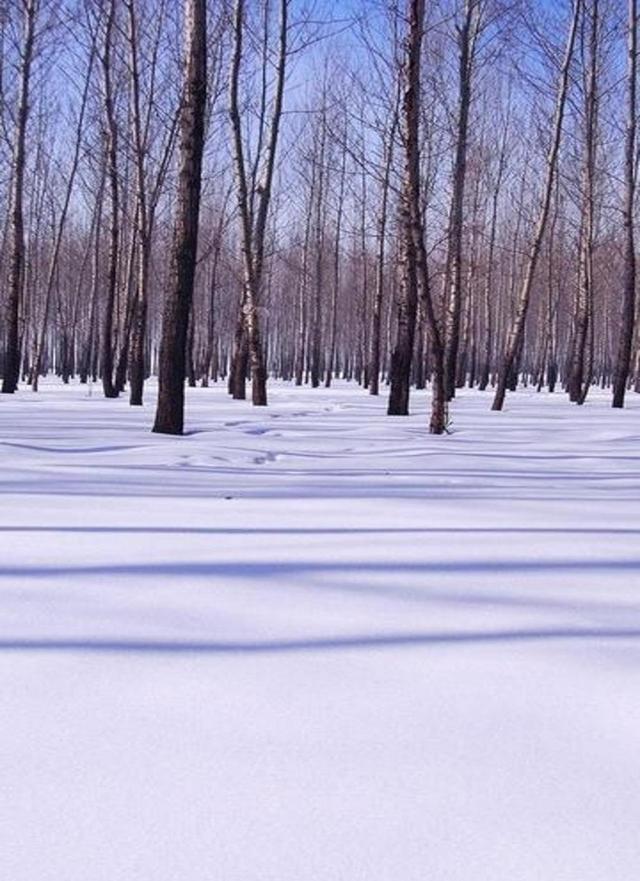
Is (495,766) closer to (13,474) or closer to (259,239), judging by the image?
(13,474)

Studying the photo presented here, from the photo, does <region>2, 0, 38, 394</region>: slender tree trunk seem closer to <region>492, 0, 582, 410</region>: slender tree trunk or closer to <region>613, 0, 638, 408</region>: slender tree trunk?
<region>492, 0, 582, 410</region>: slender tree trunk

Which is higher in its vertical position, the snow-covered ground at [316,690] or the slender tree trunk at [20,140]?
the slender tree trunk at [20,140]

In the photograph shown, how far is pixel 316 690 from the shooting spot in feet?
5.92

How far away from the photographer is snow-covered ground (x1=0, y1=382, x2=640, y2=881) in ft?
4.10

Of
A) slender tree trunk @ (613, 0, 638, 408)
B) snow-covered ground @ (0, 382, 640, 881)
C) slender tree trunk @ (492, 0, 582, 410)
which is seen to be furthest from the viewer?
slender tree trunk @ (613, 0, 638, 408)

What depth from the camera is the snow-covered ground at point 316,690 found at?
1.25 m

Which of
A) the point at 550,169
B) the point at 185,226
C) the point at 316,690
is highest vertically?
the point at 550,169

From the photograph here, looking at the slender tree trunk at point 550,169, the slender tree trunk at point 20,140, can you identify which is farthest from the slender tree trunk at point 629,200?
the slender tree trunk at point 20,140

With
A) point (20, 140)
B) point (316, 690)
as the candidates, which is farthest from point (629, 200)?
point (316, 690)

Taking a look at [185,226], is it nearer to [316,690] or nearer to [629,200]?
[316,690]

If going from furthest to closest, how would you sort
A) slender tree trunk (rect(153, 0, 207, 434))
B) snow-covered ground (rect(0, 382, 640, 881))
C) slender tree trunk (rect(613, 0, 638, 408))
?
1. slender tree trunk (rect(613, 0, 638, 408))
2. slender tree trunk (rect(153, 0, 207, 434))
3. snow-covered ground (rect(0, 382, 640, 881))

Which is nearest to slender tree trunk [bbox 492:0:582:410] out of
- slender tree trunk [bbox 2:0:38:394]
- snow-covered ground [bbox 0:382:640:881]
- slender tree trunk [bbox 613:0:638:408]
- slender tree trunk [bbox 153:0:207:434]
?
slender tree trunk [bbox 613:0:638:408]

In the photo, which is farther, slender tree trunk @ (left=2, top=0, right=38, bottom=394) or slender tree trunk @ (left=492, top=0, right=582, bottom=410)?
slender tree trunk @ (left=2, top=0, right=38, bottom=394)

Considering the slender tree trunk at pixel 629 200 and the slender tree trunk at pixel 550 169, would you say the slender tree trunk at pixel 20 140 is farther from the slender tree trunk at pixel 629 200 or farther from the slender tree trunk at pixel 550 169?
the slender tree trunk at pixel 629 200
